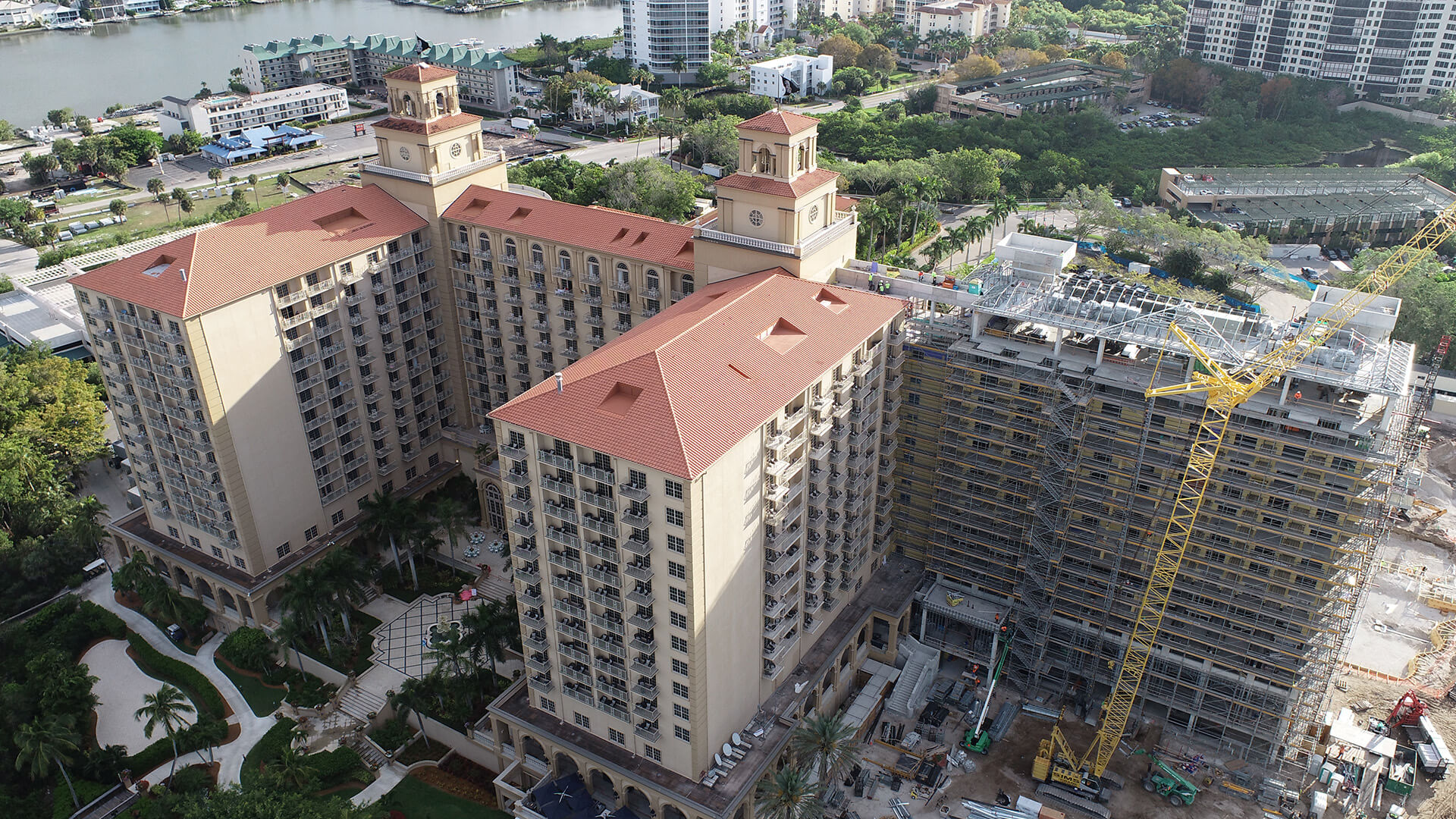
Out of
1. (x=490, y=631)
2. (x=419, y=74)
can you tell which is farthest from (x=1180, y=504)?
(x=419, y=74)

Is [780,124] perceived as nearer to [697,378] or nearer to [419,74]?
[697,378]

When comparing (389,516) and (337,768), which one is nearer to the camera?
(337,768)

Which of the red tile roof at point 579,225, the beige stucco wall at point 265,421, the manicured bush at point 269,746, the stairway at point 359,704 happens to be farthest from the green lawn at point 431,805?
the red tile roof at point 579,225

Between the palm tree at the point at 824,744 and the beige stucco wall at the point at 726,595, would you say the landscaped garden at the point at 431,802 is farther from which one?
the palm tree at the point at 824,744

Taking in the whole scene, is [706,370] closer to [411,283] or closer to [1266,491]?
[1266,491]

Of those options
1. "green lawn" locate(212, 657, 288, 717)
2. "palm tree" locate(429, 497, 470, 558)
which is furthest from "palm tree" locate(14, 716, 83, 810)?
"palm tree" locate(429, 497, 470, 558)

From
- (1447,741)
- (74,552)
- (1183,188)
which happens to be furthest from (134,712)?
(1183,188)
